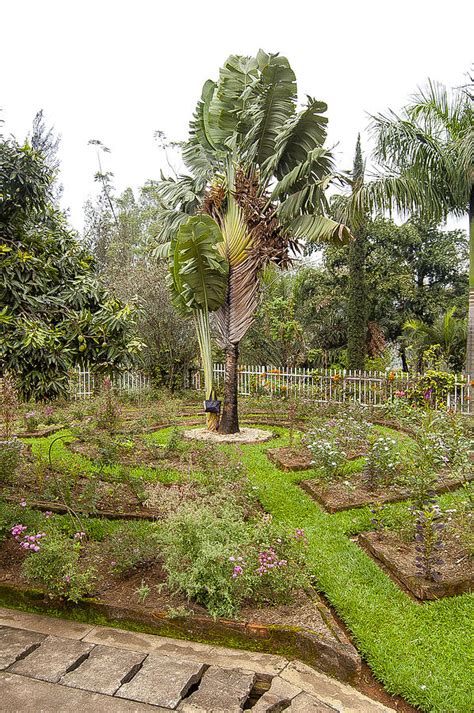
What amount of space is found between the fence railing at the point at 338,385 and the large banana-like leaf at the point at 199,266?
3.98 meters

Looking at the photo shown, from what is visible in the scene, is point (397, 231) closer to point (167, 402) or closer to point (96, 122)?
point (167, 402)

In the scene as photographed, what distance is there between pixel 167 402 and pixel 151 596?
868 centimetres

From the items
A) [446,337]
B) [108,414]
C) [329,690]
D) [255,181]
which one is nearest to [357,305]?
[446,337]

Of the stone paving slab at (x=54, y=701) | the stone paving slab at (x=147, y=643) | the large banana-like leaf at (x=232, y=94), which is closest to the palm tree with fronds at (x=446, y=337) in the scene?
the large banana-like leaf at (x=232, y=94)

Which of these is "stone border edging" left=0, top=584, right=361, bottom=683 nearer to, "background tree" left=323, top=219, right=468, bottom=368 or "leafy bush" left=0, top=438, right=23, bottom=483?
"leafy bush" left=0, top=438, right=23, bottom=483

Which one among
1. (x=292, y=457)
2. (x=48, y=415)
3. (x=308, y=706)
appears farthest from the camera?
(x=48, y=415)

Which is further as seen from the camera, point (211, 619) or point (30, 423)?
point (30, 423)

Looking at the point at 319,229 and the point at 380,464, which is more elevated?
the point at 319,229

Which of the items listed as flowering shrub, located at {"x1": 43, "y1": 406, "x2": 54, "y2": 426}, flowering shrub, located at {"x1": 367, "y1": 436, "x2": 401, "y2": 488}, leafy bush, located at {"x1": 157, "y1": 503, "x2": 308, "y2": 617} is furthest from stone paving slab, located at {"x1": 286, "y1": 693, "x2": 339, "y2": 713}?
flowering shrub, located at {"x1": 43, "y1": 406, "x2": 54, "y2": 426}

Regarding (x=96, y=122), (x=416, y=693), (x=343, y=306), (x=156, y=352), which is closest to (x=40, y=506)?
(x=416, y=693)

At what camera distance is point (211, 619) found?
11.9 feet

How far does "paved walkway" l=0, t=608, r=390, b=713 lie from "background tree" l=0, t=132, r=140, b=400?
6.25ft

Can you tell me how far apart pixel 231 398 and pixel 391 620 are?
22.8 ft

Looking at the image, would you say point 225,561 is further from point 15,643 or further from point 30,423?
point 30,423
